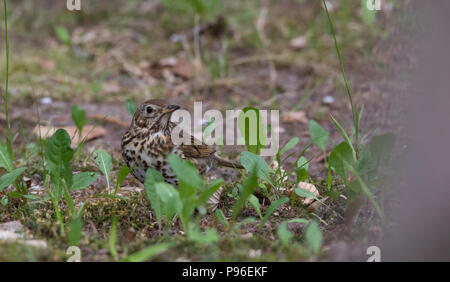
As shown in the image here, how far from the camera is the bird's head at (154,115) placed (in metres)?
4.14

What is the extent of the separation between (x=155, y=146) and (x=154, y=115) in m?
0.30

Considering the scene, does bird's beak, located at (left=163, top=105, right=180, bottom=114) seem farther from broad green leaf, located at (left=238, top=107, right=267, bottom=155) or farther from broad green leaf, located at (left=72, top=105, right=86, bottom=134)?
broad green leaf, located at (left=72, top=105, right=86, bottom=134)

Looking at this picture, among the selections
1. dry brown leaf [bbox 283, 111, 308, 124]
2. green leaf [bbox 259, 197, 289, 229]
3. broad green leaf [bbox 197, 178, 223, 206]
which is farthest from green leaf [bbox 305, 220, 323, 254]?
dry brown leaf [bbox 283, 111, 308, 124]

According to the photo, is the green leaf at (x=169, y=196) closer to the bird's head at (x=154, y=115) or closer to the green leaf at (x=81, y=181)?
the green leaf at (x=81, y=181)

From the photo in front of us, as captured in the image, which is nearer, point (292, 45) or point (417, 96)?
point (417, 96)

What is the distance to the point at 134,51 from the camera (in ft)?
25.9

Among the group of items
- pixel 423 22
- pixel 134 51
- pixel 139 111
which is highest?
pixel 134 51

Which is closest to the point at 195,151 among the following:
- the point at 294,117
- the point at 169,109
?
the point at 169,109

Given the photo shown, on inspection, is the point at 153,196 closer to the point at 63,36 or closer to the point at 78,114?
the point at 78,114

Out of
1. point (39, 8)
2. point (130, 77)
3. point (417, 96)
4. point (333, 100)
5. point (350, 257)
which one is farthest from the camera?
point (39, 8)

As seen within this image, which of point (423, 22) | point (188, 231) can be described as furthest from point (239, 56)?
point (423, 22)
